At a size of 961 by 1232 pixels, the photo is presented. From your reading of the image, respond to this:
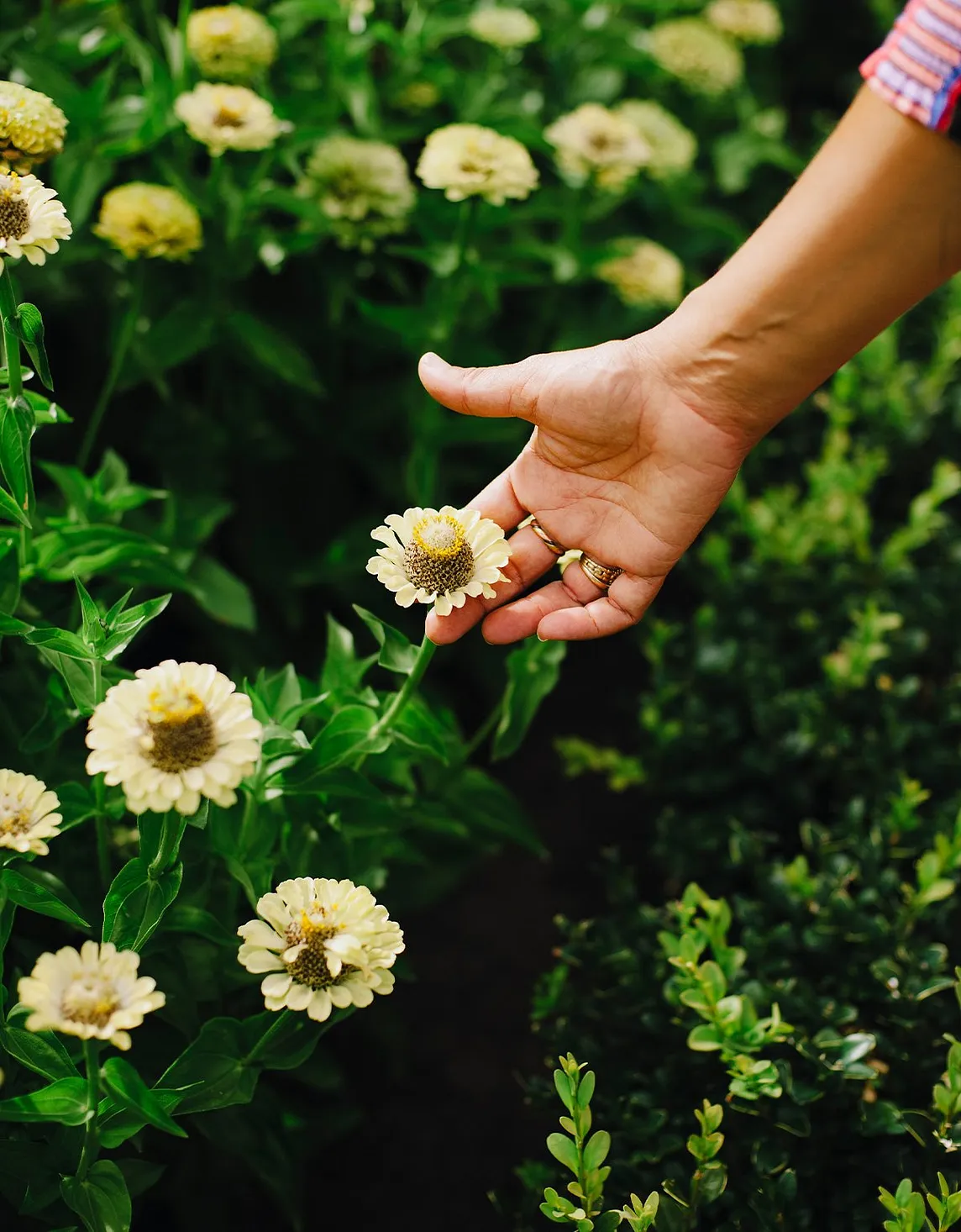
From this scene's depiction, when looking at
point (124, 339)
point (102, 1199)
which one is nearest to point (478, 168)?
point (124, 339)

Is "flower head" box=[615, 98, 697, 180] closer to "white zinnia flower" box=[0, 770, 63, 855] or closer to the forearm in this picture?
the forearm

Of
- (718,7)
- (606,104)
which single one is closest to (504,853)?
(606,104)

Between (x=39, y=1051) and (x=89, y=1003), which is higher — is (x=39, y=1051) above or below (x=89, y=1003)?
below

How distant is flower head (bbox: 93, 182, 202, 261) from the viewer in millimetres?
1786

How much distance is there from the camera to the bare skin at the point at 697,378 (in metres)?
1.33

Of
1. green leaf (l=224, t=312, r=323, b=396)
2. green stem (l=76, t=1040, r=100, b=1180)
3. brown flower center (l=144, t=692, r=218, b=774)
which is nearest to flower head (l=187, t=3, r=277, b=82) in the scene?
green leaf (l=224, t=312, r=323, b=396)

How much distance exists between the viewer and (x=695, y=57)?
2.68 meters

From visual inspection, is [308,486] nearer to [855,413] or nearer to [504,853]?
[504,853]

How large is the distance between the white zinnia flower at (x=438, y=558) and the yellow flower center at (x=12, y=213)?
1.58 feet

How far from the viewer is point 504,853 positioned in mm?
2355

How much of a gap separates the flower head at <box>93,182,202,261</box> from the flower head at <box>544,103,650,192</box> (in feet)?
2.60

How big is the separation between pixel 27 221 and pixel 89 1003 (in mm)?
776

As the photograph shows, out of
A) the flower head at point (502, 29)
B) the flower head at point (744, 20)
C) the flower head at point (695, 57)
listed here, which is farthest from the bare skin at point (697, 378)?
the flower head at point (744, 20)

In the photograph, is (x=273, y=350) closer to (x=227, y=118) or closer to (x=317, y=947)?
(x=227, y=118)
